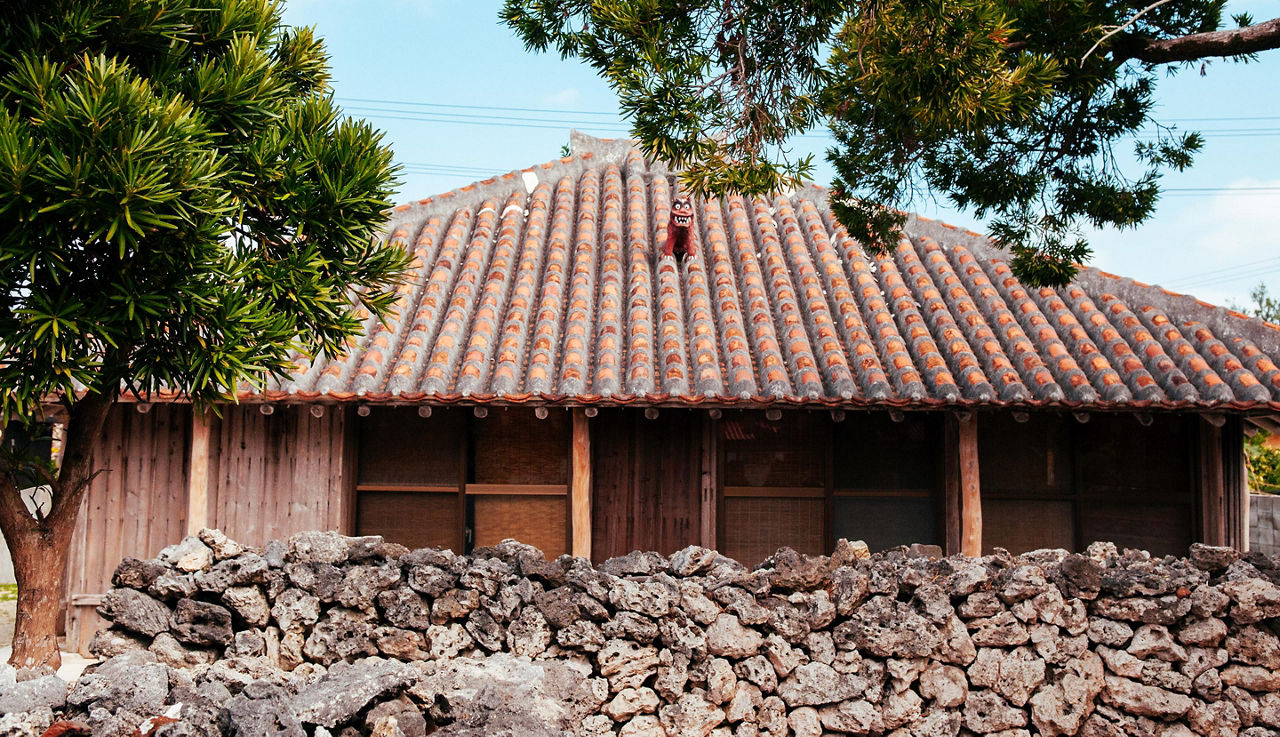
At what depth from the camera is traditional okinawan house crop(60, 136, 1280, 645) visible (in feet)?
23.9

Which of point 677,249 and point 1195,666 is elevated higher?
point 677,249

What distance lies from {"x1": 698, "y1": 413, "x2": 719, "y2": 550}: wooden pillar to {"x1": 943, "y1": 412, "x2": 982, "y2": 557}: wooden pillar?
2099 millimetres

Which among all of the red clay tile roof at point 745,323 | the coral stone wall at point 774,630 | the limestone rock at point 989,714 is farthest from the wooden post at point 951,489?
the limestone rock at point 989,714

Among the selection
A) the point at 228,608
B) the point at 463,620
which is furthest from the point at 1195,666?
the point at 228,608

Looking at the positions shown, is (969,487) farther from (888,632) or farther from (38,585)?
(38,585)

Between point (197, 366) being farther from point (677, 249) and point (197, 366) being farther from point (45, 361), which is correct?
point (677, 249)

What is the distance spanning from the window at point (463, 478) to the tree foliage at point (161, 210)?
10.6 ft

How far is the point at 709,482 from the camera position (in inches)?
330

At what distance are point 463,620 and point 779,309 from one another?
181 inches

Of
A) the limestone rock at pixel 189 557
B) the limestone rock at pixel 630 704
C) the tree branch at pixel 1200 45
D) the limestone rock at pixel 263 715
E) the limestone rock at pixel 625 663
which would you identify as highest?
the tree branch at pixel 1200 45

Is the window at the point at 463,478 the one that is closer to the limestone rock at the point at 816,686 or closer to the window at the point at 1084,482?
the limestone rock at the point at 816,686

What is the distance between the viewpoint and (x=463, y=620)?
16.7 ft

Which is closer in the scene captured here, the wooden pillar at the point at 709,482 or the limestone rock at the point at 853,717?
the limestone rock at the point at 853,717

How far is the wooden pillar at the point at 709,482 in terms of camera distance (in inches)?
328
